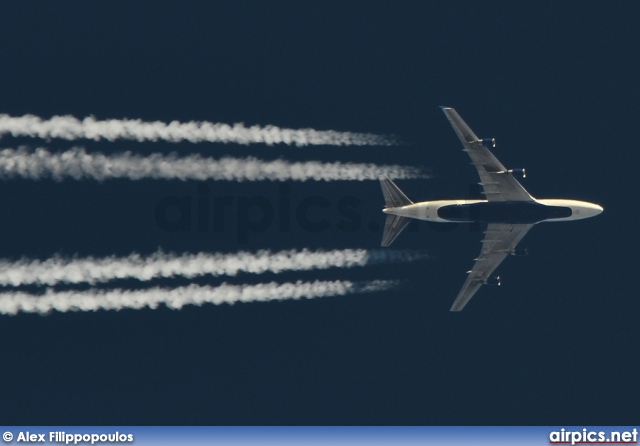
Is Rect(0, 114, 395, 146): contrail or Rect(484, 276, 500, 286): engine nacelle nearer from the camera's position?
Rect(0, 114, 395, 146): contrail

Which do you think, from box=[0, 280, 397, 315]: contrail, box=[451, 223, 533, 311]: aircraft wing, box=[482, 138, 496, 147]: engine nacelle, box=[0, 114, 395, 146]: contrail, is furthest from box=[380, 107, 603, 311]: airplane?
box=[0, 114, 395, 146]: contrail

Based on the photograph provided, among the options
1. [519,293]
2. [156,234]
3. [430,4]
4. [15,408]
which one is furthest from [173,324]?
[430,4]

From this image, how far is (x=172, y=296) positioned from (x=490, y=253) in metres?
25.2

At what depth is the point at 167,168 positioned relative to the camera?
2960 inches

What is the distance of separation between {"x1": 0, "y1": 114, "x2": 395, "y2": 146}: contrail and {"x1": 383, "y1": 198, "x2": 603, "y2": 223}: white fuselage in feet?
24.3

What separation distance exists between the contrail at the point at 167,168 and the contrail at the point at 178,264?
18.9ft

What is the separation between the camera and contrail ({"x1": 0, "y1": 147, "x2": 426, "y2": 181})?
7075 cm

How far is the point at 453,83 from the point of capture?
8531cm

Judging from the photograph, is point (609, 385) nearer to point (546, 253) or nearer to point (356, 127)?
point (546, 253)

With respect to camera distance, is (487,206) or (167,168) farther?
(487,206)

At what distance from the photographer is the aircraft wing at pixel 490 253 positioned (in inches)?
3179

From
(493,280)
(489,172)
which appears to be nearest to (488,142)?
(489,172)
